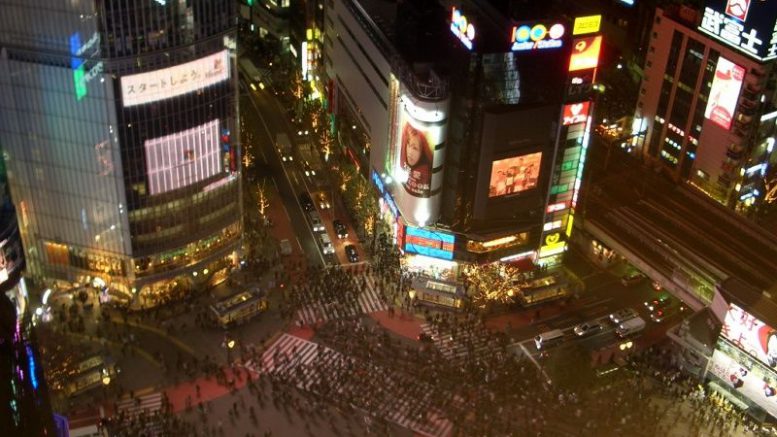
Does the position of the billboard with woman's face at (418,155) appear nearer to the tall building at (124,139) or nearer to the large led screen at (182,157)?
the tall building at (124,139)

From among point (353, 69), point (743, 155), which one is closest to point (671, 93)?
point (743, 155)

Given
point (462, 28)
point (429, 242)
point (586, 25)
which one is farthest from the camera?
point (429, 242)

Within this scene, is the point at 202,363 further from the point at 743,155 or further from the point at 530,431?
the point at 743,155

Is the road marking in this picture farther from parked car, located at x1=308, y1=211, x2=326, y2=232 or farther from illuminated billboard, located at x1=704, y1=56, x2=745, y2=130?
illuminated billboard, located at x1=704, y1=56, x2=745, y2=130

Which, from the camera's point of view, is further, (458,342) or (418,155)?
(418,155)

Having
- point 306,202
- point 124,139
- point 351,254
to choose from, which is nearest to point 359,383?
point 351,254

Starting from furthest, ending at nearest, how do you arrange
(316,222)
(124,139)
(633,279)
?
(316,222) → (633,279) → (124,139)

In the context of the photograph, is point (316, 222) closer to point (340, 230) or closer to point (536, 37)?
point (340, 230)
